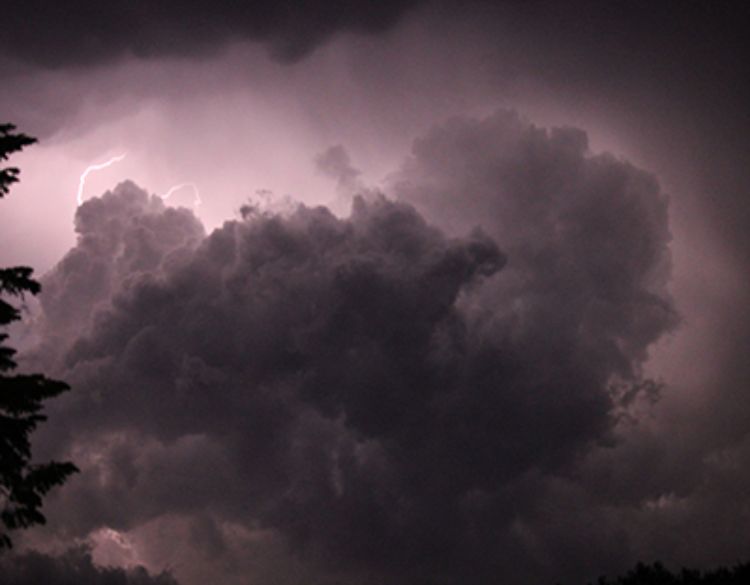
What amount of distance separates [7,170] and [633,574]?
4829 centimetres

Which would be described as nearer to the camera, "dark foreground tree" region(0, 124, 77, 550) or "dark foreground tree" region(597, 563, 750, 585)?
"dark foreground tree" region(0, 124, 77, 550)

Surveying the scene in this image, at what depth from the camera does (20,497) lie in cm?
1769

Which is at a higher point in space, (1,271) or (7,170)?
(7,170)

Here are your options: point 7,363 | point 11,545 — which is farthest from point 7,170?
point 11,545

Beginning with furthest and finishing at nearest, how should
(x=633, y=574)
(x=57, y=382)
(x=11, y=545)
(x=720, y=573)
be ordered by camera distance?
(x=633, y=574) → (x=720, y=573) → (x=57, y=382) → (x=11, y=545)

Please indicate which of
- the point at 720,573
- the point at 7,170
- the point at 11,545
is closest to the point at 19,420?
the point at 11,545

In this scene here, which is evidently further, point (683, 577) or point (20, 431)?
point (683, 577)

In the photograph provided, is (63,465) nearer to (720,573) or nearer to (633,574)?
(720,573)

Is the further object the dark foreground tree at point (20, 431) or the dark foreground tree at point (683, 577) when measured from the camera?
the dark foreground tree at point (683, 577)

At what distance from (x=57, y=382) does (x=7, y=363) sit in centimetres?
134

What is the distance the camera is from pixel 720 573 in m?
40.2

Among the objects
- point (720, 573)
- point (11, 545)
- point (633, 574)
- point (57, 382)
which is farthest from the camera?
point (633, 574)

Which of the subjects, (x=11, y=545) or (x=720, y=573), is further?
(x=720, y=573)

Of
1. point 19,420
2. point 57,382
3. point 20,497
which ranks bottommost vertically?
point 20,497
